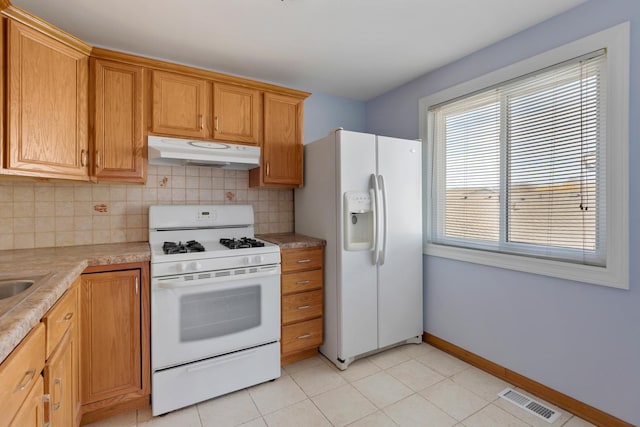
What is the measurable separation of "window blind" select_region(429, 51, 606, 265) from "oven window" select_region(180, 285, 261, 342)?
1.69 metres

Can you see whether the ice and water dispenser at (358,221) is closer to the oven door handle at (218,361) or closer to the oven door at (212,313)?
the oven door at (212,313)

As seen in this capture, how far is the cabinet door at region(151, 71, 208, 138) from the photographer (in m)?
2.19

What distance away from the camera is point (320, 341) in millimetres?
2531

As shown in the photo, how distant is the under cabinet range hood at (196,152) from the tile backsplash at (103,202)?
226 mm

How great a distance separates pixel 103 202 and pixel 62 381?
1.36 meters

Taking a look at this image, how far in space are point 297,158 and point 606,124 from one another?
2.05 meters

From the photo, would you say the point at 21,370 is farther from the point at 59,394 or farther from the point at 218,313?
the point at 218,313

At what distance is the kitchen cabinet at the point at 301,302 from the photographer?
93.0 inches

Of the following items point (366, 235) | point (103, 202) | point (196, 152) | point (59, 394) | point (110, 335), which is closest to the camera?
point (59, 394)

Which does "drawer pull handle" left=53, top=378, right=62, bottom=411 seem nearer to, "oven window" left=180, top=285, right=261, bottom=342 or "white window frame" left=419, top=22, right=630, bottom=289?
"oven window" left=180, top=285, right=261, bottom=342

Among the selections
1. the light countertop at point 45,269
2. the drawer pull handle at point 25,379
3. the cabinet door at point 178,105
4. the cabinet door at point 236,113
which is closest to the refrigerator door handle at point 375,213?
the cabinet door at point 236,113

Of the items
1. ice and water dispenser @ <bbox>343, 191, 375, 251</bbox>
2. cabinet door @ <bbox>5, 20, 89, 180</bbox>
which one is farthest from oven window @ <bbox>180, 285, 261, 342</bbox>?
cabinet door @ <bbox>5, 20, 89, 180</bbox>

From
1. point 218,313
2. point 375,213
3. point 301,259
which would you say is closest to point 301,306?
point 301,259

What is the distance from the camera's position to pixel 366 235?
255 cm
